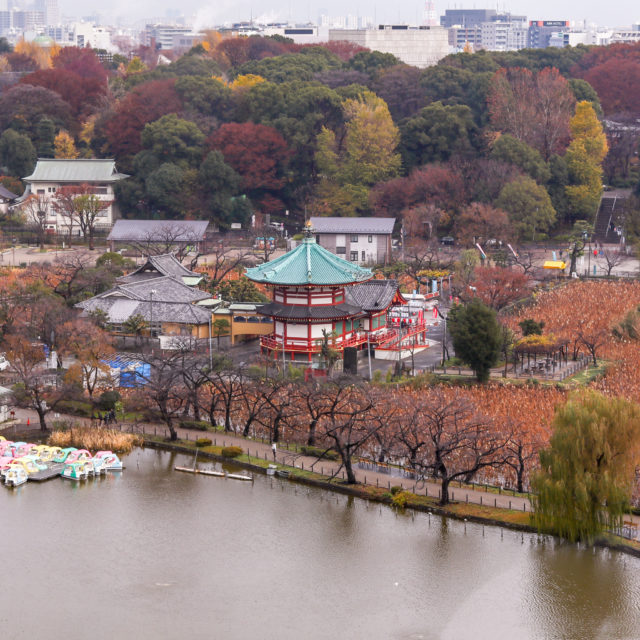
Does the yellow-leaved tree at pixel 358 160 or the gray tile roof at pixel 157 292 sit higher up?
the yellow-leaved tree at pixel 358 160

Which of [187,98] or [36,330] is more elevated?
[187,98]

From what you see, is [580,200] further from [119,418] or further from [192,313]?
[119,418]

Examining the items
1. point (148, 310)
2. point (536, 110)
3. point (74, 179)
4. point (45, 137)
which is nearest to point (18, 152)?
point (45, 137)

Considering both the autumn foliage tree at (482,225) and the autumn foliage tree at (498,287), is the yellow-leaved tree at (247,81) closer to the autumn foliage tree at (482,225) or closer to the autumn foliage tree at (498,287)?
the autumn foliage tree at (482,225)

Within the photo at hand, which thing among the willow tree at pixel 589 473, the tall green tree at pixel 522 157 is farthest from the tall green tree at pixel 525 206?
the willow tree at pixel 589 473

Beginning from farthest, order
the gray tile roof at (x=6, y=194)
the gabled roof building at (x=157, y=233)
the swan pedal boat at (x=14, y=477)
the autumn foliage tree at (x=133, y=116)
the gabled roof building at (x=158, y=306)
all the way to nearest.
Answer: the autumn foliage tree at (x=133, y=116) < the gray tile roof at (x=6, y=194) < the gabled roof building at (x=157, y=233) < the gabled roof building at (x=158, y=306) < the swan pedal boat at (x=14, y=477)

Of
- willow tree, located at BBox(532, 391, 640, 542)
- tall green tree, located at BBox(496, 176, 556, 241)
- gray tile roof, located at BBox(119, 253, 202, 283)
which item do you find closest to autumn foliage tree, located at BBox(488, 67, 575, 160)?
tall green tree, located at BBox(496, 176, 556, 241)

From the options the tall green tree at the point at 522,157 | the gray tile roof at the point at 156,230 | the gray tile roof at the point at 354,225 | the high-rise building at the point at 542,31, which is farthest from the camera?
the high-rise building at the point at 542,31

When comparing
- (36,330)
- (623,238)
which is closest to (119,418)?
(36,330)
